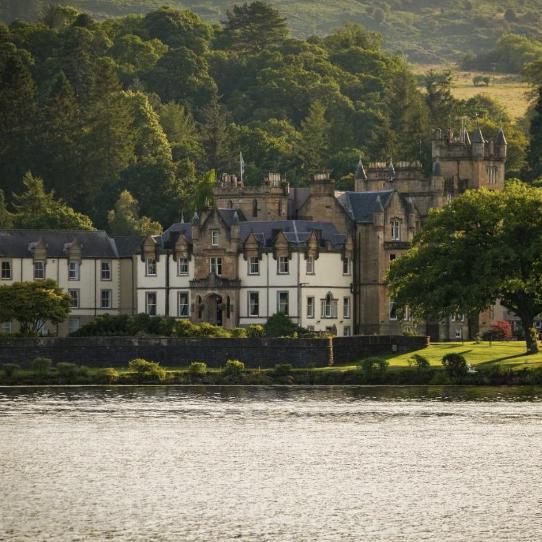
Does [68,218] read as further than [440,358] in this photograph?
Yes

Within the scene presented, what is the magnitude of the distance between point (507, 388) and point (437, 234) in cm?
1636

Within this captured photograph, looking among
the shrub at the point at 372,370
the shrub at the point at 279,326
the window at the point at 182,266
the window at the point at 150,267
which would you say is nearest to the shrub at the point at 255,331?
the shrub at the point at 279,326

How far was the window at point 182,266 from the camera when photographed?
15825 cm

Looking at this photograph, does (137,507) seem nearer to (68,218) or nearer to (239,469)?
(239,469)

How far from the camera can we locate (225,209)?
161 meters

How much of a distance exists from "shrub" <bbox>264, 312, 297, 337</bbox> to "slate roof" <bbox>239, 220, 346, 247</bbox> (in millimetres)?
7565

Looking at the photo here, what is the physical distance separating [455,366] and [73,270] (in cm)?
4465

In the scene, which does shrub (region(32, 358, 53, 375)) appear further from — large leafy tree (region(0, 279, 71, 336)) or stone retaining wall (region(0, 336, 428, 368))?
large leafy tree (region(0, 279, 71, 336))

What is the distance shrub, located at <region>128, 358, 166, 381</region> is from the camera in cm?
12912

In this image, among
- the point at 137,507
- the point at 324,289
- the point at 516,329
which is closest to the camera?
the point at 137,507

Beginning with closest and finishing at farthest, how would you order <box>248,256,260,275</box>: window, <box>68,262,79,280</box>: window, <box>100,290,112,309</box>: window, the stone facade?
the stone facade → <box>248,256,260,275</box>: window → <box>68,262,79,280</box>: window → <box>100,290,112,309</box>: window

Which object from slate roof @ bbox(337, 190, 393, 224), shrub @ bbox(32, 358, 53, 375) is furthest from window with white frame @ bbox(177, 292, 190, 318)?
shrub @ bbox(32, 358, 53, 375)

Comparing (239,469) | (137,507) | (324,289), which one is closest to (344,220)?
(324,289)

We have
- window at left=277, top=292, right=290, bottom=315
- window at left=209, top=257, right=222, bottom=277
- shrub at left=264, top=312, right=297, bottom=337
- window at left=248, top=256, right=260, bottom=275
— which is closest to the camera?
shrub at left=264, top=312, right=297, bottom=337
